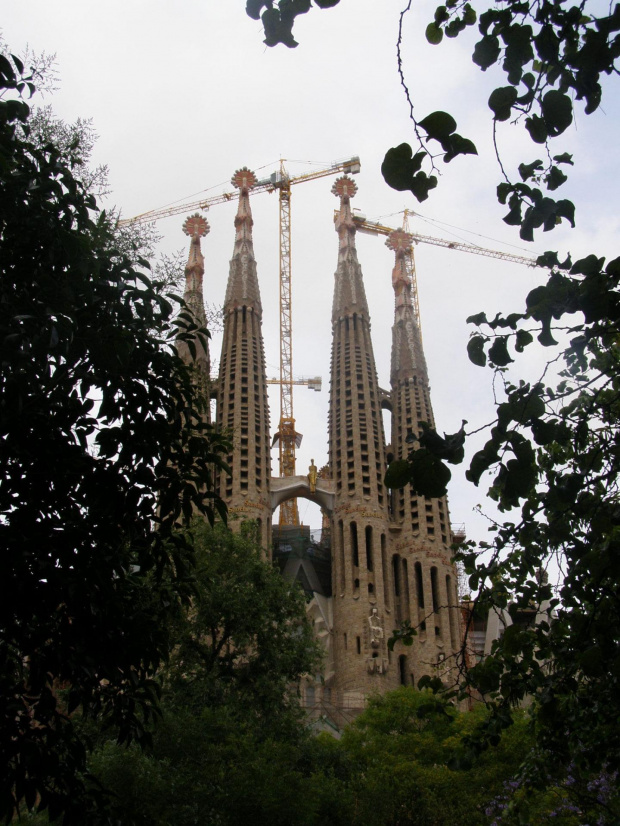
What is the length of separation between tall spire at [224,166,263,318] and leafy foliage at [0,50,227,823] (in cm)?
4228

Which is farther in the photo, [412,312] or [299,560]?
[412,312]

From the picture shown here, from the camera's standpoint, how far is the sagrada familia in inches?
1652

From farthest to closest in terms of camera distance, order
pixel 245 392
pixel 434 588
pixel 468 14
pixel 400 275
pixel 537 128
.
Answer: pixel 400 275 → pixel 245 392 → pixel 434 588 → pixel 468 14 → pixel 537 128

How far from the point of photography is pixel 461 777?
21766mm

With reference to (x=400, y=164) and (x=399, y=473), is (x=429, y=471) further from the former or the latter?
(x=400, y=164)

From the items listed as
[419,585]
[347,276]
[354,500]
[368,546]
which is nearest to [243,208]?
[347,276]

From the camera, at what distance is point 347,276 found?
171ft

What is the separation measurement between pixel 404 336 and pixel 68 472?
4590cm

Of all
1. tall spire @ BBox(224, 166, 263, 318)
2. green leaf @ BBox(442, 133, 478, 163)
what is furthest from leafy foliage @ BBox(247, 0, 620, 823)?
tall spire @ BBox(224, 166, 263, 318)

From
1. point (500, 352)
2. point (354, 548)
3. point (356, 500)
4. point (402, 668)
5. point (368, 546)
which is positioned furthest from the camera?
point (356, 500)

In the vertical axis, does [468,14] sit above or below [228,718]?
above

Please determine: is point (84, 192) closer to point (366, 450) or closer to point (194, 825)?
point (194, 825)

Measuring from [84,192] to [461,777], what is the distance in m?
17.6

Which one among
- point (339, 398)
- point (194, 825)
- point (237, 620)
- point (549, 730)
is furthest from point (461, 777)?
point (339, 398)
